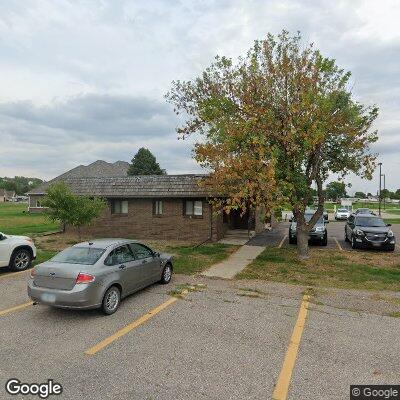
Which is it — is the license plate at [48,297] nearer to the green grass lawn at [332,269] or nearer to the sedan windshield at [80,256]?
the sedan windshield at [80,256]

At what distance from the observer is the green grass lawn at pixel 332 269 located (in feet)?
36.6

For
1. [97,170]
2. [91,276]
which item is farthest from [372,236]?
[97,170]

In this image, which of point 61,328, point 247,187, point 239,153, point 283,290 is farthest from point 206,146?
point 61,328

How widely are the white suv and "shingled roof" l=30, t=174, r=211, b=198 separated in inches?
325

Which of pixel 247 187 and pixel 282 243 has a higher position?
pixel 247 187

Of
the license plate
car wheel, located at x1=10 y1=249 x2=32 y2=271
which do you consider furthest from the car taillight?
car wheel, located at x1=10 y1=249 x2=32 y2=271

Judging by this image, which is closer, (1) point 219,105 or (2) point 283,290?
(2) point 283,290

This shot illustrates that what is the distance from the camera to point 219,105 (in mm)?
14992

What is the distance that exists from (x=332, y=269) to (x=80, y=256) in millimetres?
9240

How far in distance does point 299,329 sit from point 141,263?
4.09m

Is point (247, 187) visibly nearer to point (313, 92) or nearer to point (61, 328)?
point (313, 92)

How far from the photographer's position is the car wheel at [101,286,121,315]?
294 inches

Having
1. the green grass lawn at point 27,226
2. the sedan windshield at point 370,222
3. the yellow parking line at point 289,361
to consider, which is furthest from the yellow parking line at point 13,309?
the sedan windshield at point 370,222

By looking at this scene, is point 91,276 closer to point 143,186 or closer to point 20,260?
point 20,260
